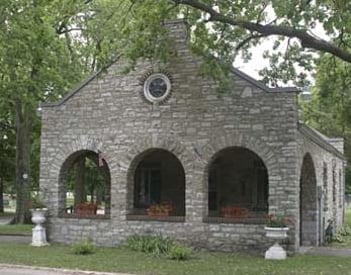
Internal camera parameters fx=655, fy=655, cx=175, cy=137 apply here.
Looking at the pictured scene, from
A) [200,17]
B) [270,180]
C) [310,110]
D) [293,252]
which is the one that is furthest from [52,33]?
[310,110]

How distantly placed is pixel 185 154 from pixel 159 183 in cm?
442

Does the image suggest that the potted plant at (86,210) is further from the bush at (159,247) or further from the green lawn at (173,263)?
the green lawn at (173,263)

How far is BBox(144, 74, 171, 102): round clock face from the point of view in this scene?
2106 centimetres

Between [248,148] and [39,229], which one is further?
[39,229]

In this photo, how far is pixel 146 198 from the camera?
24.8 meters

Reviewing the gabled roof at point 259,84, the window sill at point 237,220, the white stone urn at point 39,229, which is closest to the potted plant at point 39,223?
the white stone urn at point 39,229

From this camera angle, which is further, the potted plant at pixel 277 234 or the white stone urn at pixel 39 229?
the white stone urn at pixel 39 229

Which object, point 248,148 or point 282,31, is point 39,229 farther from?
point 282,31

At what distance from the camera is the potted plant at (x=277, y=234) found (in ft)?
59.9

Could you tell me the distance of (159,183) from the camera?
2470 cm

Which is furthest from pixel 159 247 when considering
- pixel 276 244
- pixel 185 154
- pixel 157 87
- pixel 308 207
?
pixel 308 207

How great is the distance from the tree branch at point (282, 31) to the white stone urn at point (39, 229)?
9.59 m

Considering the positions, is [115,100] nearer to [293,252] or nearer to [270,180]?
[270,180]

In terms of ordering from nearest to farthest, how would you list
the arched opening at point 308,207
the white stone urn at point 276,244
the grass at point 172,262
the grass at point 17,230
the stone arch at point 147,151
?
1. the grass at point 172,262
2. the white stone urn at point 276,244
3. the stone arch at point 147,151
4. the arched opening at point 308,207
5. the grass at point 17,230
